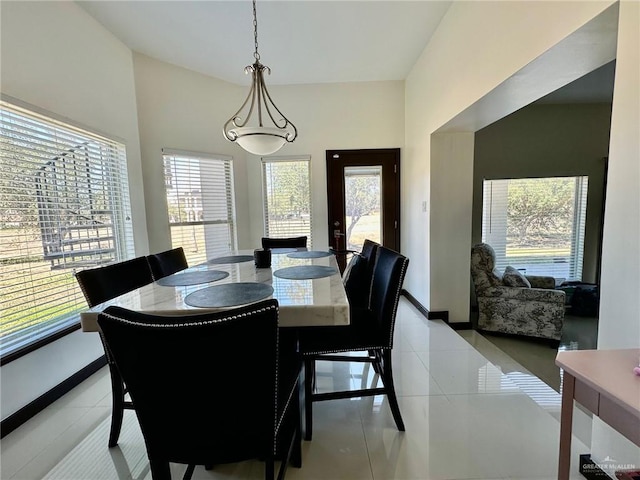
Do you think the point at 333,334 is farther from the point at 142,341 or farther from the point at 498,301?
the point at 498,301

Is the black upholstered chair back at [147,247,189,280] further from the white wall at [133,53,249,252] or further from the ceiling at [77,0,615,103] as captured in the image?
the ceiling at [77,0,615,103]

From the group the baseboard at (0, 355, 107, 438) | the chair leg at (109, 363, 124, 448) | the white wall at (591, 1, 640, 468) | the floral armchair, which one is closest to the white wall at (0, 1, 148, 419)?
the baseboard at (0, 355, 107, 438)

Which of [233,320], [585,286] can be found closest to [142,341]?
[233,320]

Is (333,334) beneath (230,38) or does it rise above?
beneath

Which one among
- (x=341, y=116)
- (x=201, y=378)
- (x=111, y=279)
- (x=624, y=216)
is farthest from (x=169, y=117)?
(x=624, y=216)

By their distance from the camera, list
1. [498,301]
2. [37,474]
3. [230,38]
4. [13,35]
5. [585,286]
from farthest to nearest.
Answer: [585,286], [498,301], [230,38], [13,35], [37,474]

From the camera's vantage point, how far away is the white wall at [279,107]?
3.32m

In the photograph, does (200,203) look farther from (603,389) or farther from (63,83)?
(603,389)

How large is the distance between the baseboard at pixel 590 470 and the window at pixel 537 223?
323cm

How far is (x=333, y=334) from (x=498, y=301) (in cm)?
245

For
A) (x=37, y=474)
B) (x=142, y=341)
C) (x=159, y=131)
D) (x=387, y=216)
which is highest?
(x=159, y=131)

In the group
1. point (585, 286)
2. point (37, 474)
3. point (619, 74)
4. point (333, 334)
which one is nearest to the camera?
point (619, 74)

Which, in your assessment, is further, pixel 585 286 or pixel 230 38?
pixel 585 286

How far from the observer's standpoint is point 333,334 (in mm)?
1651
